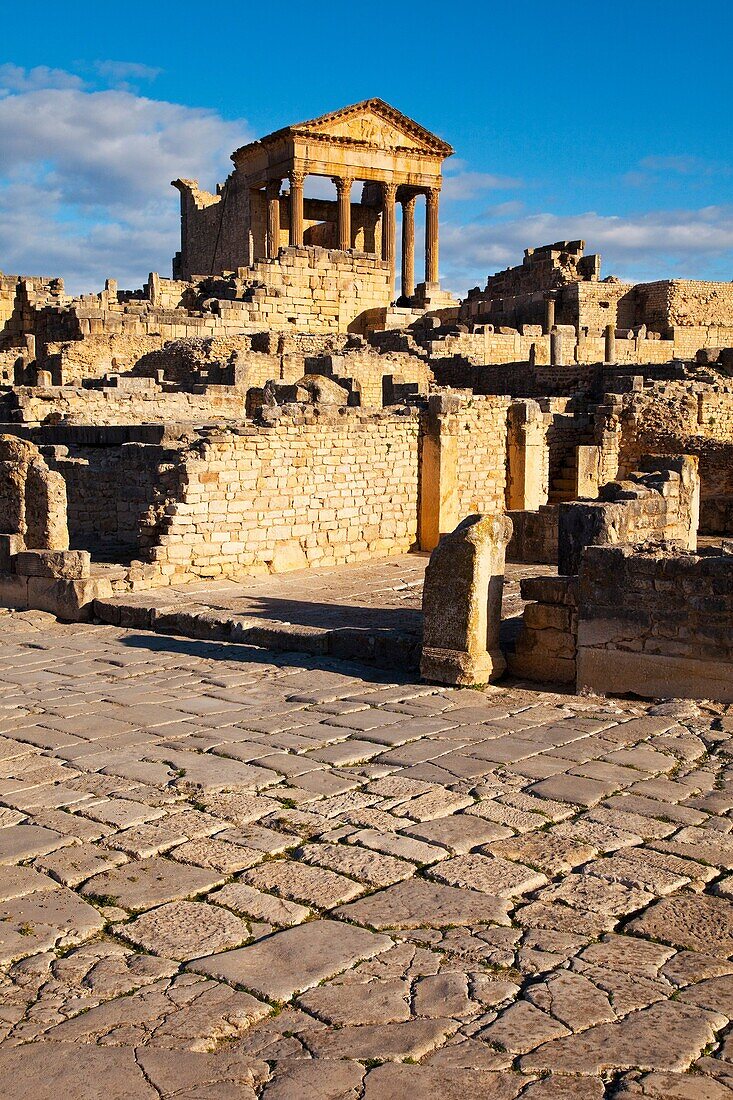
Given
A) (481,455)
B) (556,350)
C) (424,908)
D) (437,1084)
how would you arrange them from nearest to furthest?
(437,1084) < (424,908) < (481,455) < (556,350)

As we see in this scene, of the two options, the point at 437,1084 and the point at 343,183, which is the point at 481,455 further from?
the point at 343,183

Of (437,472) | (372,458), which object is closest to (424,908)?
(372,458)

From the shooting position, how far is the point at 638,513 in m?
9.48

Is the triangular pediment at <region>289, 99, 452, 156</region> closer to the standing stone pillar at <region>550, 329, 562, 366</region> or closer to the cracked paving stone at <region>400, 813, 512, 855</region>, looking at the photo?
the standing stone pillar at <region>550, 329, 562, 366</region>

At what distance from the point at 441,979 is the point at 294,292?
3030 centimetres

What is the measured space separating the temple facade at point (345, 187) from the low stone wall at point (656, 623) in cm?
3101

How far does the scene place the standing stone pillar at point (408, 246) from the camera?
1674 inches

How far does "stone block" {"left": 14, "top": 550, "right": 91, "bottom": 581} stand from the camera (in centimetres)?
1124

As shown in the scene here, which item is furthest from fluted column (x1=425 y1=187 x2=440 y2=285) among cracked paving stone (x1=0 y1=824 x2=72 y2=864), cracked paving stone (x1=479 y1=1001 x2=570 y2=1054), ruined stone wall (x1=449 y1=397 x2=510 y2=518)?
cracked paving stone (x1=479 y1=1001 x2=570 y2=1054)

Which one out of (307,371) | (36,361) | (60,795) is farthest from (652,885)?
(36,361)

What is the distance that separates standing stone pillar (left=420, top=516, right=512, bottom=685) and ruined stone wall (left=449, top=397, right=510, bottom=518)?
7.49m

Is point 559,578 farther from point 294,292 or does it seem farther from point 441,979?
point 294,292

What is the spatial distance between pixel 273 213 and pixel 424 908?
40.1 meters

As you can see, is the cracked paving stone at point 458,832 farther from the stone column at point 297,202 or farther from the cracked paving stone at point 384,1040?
the stone column at point 297,202
